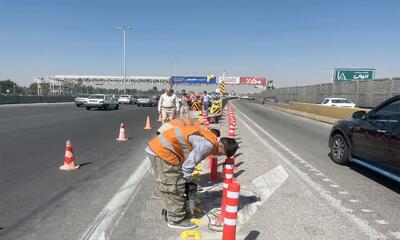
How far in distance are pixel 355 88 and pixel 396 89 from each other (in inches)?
242

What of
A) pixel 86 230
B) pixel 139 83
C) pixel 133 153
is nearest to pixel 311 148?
pixel 133 153

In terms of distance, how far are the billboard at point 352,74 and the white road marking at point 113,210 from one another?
42838mm

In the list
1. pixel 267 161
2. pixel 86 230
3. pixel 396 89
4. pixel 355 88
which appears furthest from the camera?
pixel 355 88

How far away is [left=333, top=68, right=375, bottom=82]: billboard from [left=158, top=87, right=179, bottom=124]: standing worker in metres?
37.0

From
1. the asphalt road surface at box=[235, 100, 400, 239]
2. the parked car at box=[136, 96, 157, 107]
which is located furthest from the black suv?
the parked car at box=[136, 96, 157, 107]

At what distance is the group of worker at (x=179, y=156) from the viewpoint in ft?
14.7

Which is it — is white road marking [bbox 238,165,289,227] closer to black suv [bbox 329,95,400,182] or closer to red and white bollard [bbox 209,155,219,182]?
red and white bollard [bbox 209,155,219,182]

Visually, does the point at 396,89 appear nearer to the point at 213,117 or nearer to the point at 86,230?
the point at 213,117

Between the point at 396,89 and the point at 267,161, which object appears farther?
the point at 396,89

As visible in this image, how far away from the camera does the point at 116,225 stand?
4.55 metres

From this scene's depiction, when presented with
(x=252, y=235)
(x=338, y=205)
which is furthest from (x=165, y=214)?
(x=338, y=205)

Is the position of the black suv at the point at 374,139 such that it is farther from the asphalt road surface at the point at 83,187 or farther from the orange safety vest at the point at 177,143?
the orange safety vest at the point at 177,143

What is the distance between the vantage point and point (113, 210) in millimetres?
5102

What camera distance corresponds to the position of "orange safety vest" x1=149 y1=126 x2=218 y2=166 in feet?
14.8
